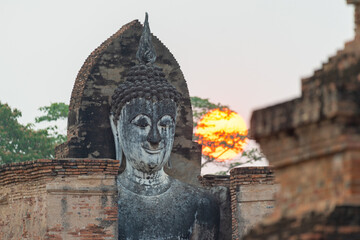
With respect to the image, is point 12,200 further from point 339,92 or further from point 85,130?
point 339,92

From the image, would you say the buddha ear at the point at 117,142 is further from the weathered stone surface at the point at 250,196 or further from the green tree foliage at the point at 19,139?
the green tree foliage at the point at 19,139

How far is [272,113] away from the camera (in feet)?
20.3

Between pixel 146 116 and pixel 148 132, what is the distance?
0.79 feet

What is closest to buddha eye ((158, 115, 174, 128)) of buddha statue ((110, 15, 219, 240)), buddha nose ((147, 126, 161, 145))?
buddha statue ((110, 15, 219, 240))

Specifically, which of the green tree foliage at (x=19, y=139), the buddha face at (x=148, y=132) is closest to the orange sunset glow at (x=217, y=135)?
the green tree foliage at (x=19, y=139)

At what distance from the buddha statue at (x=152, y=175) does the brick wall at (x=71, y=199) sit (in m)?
1.06

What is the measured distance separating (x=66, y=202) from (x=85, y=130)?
107 inches

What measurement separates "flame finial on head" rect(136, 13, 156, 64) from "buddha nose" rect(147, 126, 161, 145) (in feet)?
4.33

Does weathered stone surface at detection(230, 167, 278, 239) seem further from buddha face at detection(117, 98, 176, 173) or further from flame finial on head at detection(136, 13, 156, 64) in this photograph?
flame finial on head at detection(136, 13, 156, 64)

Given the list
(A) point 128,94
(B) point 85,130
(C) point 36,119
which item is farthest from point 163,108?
(C) point 36,119

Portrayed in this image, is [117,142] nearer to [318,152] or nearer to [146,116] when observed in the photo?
[146,116]

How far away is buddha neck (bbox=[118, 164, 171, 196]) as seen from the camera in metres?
16.2

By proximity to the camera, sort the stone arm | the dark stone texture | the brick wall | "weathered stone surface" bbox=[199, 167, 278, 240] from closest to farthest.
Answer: the dark stone texture < the brick wall < "weathered stone surface" bbox=[199, 167, 278, 240] < the stone arm

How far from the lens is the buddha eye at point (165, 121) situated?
630 inches
